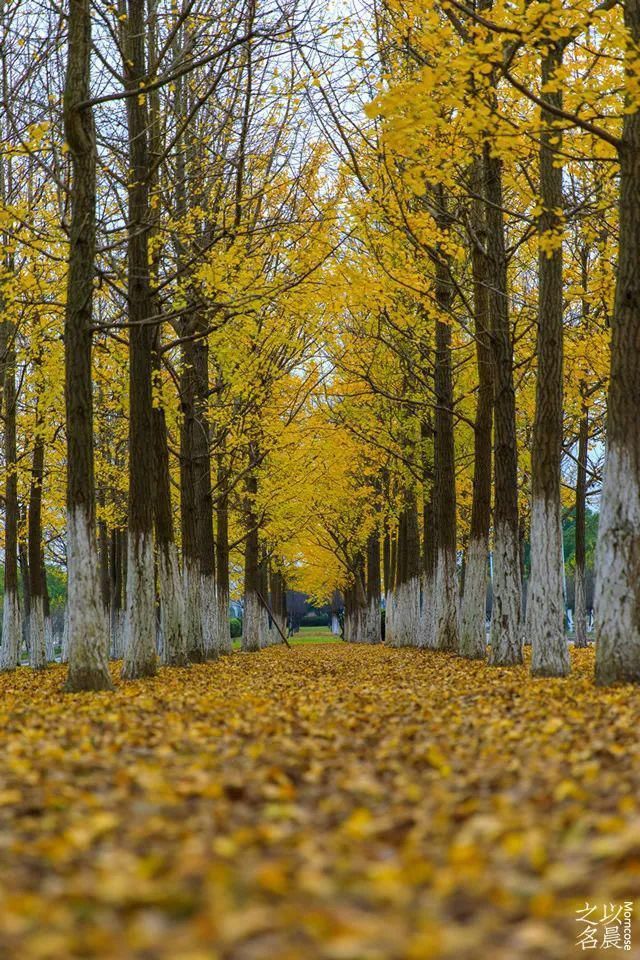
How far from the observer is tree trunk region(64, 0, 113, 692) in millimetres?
10844

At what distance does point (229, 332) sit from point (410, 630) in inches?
506

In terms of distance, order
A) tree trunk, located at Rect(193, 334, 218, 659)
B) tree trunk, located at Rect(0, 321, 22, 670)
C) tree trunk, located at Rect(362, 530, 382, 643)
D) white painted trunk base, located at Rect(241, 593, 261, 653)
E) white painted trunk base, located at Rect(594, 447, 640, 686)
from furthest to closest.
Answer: tree trunk, located at Rect(362, 530, 382, 643) → white painted trunk base, located at Rect(241, 593, 261, 653) → tree trunk, located at Rect(0, 321, 22, 670) → tree trunk, located at Rect(193, 334, 218, 659) → white painted trunk base, located at Rect(594, 447, 640, 686)

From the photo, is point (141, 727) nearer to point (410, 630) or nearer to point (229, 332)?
point (229, 332)

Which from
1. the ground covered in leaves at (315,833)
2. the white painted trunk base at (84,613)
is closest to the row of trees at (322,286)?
the white painted trunk base at (84,613)

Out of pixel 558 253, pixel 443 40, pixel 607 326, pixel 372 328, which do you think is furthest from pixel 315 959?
pixel 372 328

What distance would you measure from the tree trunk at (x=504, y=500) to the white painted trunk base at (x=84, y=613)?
592 cm

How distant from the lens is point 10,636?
2125 cm

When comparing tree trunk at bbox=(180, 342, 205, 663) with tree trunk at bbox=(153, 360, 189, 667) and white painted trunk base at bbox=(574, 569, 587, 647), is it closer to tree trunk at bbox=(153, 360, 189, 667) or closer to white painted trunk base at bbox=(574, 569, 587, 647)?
tree trunk at bbox=(153, 360, 189, 667)

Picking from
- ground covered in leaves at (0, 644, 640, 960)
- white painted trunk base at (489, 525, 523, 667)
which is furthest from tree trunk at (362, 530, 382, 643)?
ground covered in leaves at (0, 644, 640, 960)

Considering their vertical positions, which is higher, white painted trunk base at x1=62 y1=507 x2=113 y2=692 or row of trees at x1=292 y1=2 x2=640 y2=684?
row of trees at x1=292 y1=2 x2=640 y2=684

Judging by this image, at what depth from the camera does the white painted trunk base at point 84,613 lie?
1081cm

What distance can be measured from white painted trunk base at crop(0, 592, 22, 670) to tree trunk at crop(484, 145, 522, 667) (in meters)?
11.4

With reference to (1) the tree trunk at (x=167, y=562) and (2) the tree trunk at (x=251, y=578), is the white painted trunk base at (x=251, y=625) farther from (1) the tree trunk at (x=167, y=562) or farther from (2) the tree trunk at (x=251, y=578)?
(1) the tree trunk at (x=167, y=562)

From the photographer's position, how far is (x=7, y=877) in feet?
11.8
